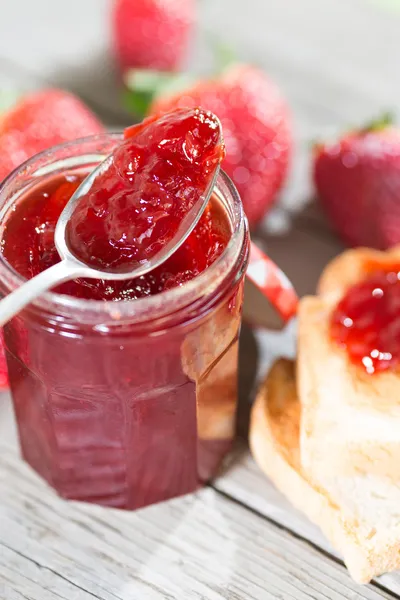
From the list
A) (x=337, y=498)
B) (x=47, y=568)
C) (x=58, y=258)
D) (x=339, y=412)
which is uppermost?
(x=58, y=258)

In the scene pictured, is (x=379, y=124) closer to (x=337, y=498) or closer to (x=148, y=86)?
(x=148, y=86)

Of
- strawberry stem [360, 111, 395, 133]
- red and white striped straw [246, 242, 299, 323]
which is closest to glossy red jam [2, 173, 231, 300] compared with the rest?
red and white striped straw [246, 242, 299, 323]

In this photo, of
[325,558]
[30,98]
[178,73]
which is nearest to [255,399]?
[325,558]

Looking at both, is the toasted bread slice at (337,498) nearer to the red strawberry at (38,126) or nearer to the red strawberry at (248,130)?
the red strawberry at (248,130)

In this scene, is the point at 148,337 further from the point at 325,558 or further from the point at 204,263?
the point at 325,558

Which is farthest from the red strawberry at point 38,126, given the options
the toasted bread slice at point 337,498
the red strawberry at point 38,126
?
the toasted bread slice at point 337,498

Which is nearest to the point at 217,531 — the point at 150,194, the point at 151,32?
the point at 150,194
